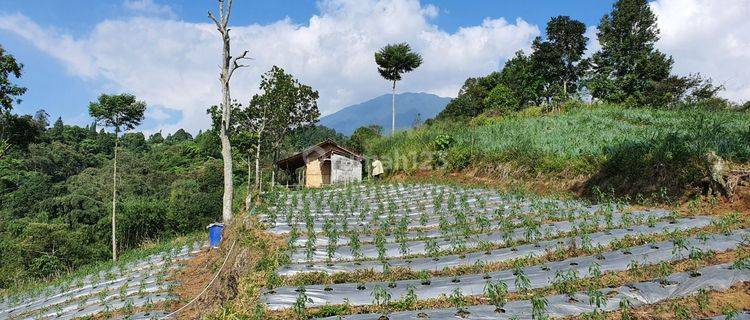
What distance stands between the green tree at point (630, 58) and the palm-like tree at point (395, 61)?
45.5ft

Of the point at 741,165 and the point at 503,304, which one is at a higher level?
the point at 741,165

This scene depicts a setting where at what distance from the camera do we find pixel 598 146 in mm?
13594

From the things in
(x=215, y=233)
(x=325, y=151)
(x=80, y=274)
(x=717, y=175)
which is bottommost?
(x=80, y=274)

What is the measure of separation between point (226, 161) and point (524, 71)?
3410cm

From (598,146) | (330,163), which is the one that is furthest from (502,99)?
(598,146)

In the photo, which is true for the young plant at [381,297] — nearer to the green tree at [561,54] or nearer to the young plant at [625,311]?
the young plant at [625,311]

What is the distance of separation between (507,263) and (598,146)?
844 centimetres

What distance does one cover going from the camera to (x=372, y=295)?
18.9ft

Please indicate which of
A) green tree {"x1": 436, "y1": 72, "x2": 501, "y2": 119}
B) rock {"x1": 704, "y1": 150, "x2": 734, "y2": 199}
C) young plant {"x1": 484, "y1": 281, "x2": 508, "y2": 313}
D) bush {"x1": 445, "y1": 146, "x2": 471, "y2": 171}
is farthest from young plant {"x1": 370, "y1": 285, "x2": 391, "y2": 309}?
green tree {"x1": 436, "y1": 72, "x2": 501, "y2": 119}

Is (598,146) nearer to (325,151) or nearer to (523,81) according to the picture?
(325,151)

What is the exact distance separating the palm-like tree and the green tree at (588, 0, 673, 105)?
1387 centimetres

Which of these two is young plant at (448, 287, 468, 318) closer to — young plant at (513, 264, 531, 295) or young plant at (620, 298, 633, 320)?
young plant at (513, 264, 531, 295)

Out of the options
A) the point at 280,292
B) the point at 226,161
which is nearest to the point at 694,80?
the point at 226,161

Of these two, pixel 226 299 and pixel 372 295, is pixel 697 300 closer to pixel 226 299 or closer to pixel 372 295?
pixel 372 295
